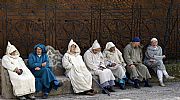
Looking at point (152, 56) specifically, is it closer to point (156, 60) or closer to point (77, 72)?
point (156, 60)

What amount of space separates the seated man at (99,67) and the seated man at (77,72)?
31 cm

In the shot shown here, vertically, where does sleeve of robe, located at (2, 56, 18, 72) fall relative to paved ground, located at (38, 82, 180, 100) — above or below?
above

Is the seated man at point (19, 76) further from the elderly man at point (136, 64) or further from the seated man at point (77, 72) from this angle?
the elderly man at point (136, 64)

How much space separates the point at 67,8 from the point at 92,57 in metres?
2.24

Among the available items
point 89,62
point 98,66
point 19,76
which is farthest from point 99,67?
point 19,76

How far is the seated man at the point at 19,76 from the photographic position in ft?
31.7

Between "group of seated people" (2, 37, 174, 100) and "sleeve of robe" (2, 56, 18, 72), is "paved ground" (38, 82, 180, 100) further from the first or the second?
"sleeve of robe" (2, 56, 18, 72)

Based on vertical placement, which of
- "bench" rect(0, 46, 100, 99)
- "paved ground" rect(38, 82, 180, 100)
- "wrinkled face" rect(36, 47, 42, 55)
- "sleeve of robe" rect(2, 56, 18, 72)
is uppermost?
"wrinkled face" rect(36, 47, 42, 55)

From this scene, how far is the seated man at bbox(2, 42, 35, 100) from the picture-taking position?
966cm

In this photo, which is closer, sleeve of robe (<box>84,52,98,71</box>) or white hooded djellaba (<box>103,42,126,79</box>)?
sleeve of robe (<box>84,52,98,71</box>)

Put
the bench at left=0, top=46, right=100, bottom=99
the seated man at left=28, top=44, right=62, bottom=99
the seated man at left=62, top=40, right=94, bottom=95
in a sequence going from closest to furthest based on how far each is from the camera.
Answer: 1. the bench at left=0, top=46, right=100, bottom=99
2. the seated man at left=28, top=44, right=62, bottom=99
3. the seated man at left=62, top=40, right=94, bottom=95

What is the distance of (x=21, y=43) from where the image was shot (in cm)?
1216

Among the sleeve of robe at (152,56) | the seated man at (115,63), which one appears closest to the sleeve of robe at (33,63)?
the seated man at (115,63)

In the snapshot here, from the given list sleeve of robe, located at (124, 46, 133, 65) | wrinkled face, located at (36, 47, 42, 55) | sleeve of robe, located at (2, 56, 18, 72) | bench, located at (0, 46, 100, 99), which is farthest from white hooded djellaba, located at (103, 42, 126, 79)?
sleeve of robe, located at (2, 56, 18, 72)
